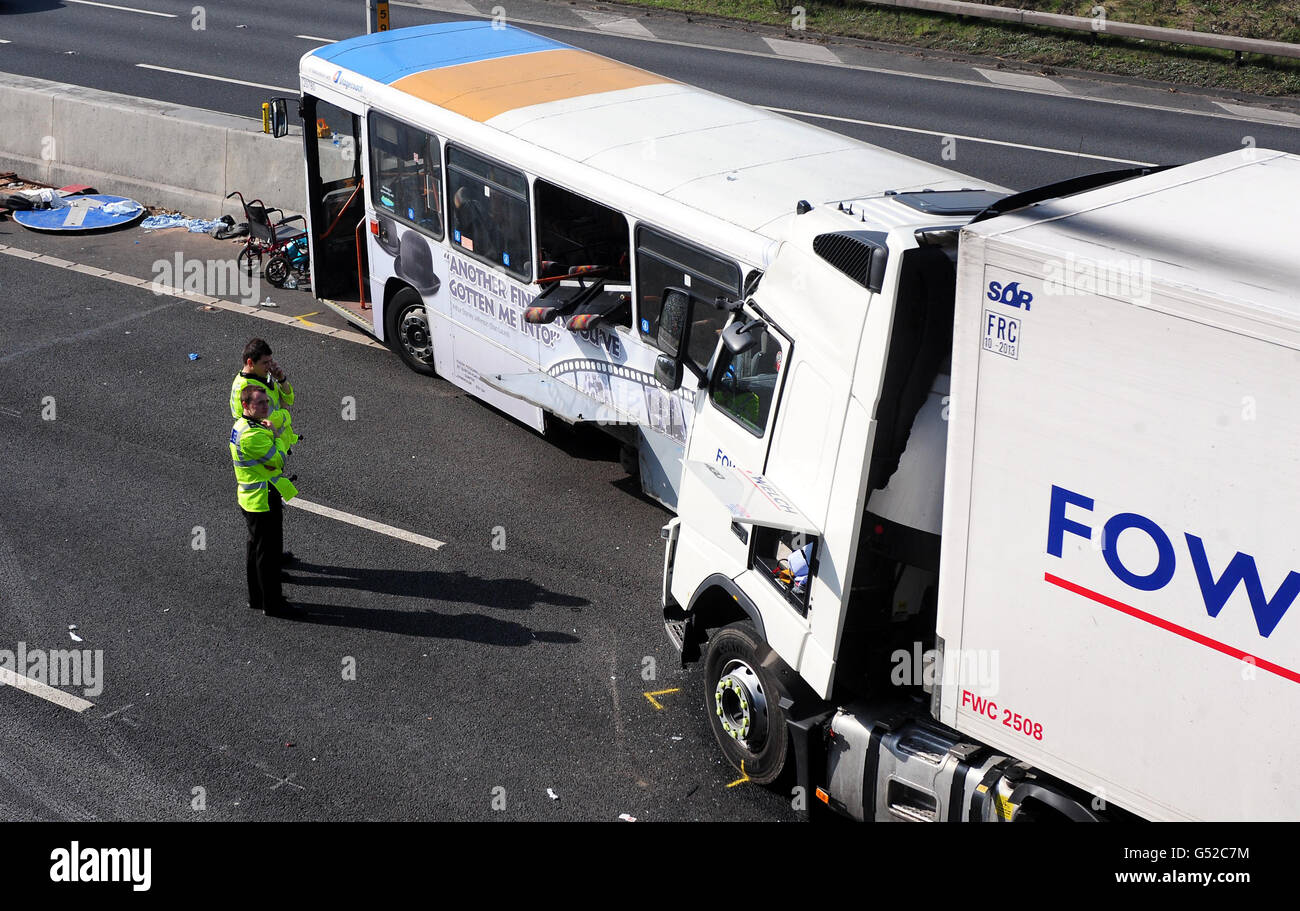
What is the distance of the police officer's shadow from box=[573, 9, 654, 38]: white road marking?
59.7 ft

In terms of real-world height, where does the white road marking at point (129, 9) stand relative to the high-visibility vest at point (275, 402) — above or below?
above

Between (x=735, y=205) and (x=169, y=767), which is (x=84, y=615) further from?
(x=735, y=205)

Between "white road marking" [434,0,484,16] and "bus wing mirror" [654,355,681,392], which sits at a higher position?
"white road marking" [434,0,484,16]

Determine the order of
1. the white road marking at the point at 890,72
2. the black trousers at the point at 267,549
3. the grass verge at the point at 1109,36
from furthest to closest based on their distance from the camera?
the grass verge at the point at 1109,36
the white road marking at the point at 890,72
the black trousers at the point at 267,549

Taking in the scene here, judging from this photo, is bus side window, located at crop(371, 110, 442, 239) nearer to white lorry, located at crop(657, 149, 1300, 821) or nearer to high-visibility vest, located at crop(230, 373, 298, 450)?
high-visibility vest, located at crop(230, 373, 298, 450)

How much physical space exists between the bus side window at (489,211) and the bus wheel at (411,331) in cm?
104

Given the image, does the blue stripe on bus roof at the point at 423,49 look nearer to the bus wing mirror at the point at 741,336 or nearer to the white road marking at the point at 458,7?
the bus wing mirror at the point at 741,336

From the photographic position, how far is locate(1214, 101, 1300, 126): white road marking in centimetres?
2017

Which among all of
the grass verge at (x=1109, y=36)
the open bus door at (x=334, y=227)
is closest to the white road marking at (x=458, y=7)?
the grass verge at (x=1109, y=36)

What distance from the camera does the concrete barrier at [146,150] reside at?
15203 mm

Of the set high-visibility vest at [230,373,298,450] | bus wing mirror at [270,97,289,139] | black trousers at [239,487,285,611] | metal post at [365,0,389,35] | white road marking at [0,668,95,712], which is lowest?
white road marking at [0,668,95,712]

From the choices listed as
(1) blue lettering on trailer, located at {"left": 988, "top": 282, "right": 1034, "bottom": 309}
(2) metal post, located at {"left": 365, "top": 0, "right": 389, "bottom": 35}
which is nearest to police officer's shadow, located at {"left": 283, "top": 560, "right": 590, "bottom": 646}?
(1) blue lettering on trailer, located at {"left": 988, "top": 282, "right": 1034, "bottom": 309}

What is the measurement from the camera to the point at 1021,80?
73.5ft

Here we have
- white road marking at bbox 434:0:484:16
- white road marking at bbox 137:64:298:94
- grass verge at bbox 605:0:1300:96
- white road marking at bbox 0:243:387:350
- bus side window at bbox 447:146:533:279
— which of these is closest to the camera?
bus side window at bbox 447:146:533:279
